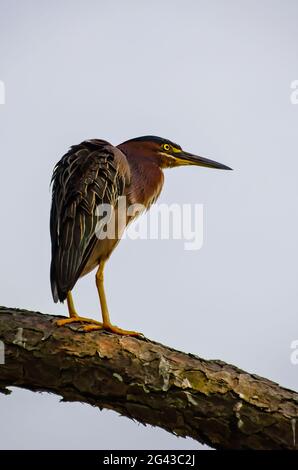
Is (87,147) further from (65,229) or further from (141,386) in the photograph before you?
(141,386)

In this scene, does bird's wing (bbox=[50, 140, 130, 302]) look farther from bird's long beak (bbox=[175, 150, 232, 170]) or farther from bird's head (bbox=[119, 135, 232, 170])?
bird's long beak (bbox=[175, 150, 232, 170])

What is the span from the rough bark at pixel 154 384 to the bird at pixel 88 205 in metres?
0.68

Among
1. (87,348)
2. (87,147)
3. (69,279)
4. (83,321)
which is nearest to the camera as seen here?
(87,348)

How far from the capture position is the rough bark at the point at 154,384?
12.4 feet

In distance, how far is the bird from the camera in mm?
5082

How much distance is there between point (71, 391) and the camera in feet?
12.9

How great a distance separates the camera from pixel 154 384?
3.89 metres

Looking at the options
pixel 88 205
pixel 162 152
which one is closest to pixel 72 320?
pixel 88 205

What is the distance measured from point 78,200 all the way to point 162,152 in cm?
133

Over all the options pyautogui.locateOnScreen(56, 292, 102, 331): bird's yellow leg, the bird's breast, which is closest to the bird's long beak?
the bird's breast

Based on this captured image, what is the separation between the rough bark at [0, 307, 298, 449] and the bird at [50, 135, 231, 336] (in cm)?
68
